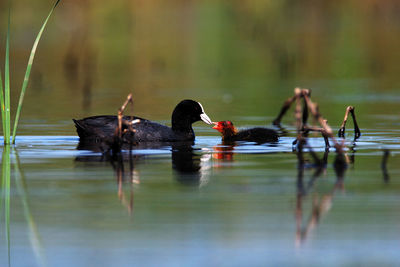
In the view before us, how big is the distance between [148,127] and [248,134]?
127 cm

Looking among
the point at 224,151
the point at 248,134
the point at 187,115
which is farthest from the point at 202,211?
the point at 187,115

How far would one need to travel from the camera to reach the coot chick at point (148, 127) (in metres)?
11.7

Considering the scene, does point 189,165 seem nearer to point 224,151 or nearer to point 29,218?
point 224,151

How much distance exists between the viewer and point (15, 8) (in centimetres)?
4116

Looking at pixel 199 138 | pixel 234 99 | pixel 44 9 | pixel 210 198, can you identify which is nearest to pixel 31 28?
pixel 44 9

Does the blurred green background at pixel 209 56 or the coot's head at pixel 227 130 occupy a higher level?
the blurred green background at pixel 209 56

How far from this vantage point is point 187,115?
12500 mm

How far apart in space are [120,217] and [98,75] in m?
17.4

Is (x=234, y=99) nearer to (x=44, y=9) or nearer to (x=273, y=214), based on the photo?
(x=273, y=214)

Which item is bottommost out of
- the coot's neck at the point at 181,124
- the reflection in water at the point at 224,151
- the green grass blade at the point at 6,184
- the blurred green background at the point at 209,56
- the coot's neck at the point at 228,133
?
the reflection in water at the point at 224,151

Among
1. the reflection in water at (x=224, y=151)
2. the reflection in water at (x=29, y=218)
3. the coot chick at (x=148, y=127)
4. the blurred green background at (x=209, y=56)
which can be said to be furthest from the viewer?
the blurred green background at (x=209, y=56)

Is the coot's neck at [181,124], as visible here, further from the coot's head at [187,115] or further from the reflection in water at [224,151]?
the reflection in water at [224,151]

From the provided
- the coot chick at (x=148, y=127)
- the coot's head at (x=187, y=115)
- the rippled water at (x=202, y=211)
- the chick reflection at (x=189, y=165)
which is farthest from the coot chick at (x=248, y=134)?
the rippled water at (x=202, y=211)

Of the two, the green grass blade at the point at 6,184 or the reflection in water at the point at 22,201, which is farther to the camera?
the green grass blade at the point at 6,184
